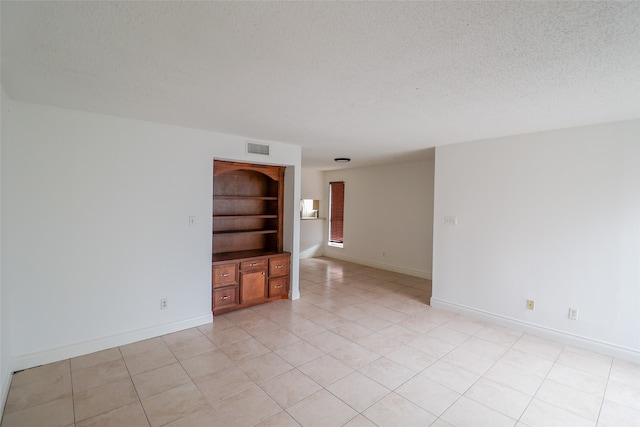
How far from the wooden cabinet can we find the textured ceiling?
157 centimetres

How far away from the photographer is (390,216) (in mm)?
6723

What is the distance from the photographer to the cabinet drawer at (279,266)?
4492 millimetres

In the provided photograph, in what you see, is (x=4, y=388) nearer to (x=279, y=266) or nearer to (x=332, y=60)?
(x=279, y=266)

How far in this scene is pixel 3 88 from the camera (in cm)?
225

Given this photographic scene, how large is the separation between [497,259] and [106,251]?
4554 millimetres

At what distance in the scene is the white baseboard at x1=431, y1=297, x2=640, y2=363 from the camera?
9.95 feet

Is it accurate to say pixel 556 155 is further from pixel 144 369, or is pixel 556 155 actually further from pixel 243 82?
pixel 144 369

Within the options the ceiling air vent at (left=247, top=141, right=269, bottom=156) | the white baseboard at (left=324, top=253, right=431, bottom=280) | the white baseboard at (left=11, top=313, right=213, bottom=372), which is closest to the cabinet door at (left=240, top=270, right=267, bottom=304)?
the white baseboard at (left=11, top=313, right=213, bottom=372)

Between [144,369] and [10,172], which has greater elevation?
[10,172]

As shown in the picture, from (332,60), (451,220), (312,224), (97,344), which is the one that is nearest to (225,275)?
(97,344)

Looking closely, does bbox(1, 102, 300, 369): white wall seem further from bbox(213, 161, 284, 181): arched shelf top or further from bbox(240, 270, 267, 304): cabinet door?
bbox(240, 270, 267, 304): cabinet door

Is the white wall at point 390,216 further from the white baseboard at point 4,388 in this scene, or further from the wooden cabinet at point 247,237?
the white baseboard at point 4,388

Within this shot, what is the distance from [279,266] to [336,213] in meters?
3.81

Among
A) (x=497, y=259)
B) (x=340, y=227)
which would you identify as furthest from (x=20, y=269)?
(x=340, y=227)
